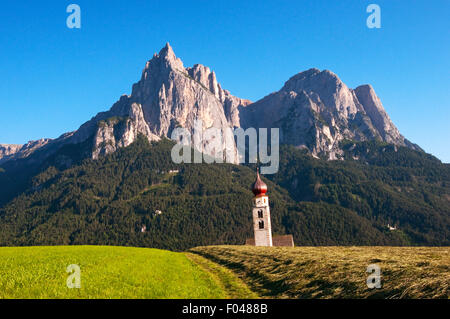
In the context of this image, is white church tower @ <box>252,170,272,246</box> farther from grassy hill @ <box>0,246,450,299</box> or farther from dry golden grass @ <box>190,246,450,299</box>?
grassy hill @ <box>0,246,450,299</box>

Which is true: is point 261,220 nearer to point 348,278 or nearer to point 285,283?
point 285,283

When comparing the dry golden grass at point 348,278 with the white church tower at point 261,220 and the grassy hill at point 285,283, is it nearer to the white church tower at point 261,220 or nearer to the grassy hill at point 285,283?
the grassy hill at point 285,283

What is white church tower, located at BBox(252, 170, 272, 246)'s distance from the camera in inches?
3100

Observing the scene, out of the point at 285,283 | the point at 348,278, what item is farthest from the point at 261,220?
the point at 348,278

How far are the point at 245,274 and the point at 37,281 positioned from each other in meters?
16.1

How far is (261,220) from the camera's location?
80.3m
